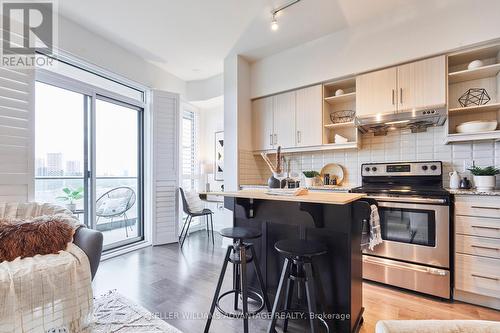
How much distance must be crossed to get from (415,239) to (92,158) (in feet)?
12.5

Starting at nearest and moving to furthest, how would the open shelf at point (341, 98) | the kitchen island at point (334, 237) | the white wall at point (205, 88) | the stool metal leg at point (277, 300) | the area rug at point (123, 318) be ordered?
the stool metal leg at point (277, 300) < the kitchen island at point (334, 237) < the area rug at point (123, 318) < the open shelf at point (341, 98) < the white wall at point (205, 88)

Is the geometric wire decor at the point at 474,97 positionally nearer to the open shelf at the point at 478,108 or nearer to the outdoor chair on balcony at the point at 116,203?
the open shelf at the point at 478,108

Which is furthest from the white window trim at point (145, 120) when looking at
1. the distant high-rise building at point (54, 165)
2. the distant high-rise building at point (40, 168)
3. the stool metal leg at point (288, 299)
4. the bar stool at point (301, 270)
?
the bar stool at point (301, 270)

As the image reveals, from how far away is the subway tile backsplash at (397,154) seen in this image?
8.20ft

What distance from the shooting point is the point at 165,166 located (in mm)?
3898

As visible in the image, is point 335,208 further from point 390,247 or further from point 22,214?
point 22,214

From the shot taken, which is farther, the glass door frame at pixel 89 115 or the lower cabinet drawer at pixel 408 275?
the glass door frame at pixel 89 115

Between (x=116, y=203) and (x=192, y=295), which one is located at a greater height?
(x=116, y=203)

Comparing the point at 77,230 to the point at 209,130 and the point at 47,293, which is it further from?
the point at 209,130

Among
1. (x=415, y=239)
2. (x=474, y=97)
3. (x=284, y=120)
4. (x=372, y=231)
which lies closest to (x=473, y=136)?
(x=474, y=97)

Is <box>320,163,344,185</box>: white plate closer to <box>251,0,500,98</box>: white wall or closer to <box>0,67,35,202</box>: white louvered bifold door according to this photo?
<box>251,0,500,98</box>: white wall

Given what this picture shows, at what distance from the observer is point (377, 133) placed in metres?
3.04

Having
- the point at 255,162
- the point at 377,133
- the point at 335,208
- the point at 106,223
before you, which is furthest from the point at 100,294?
the point at 377,133

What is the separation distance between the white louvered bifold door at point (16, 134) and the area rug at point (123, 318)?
1329mm
